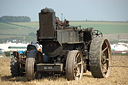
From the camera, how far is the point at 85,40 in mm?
15422

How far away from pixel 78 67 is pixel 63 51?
1.00 metres

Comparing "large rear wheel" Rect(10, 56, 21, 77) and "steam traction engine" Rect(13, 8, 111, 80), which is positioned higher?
"steam traction engine" Rect(13, 8, 111, 80)

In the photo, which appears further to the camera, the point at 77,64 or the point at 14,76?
the point at 14,76

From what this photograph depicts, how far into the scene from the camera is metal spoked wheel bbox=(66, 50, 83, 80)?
41.4 feet

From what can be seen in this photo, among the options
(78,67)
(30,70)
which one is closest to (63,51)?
(78,67)

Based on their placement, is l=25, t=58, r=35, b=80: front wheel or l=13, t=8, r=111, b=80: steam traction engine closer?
l=13, t=8, r=111, b=80: steam traction engine

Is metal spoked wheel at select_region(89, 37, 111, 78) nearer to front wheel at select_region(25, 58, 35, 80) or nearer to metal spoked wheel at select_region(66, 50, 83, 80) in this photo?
metal spoked wheel at select_region(66, 50, 83, 80)

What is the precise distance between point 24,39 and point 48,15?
182m

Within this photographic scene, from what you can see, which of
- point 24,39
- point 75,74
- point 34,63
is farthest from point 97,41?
point 24,39

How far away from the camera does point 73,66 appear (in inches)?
498

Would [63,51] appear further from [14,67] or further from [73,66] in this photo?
[14,67]

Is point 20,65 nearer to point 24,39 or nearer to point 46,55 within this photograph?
point 46,55

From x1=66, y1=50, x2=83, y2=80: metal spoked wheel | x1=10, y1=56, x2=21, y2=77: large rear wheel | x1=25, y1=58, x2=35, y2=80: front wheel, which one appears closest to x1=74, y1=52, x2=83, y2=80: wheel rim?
x1=66, y1=50, x2=83, y2=80: metal spoked wheel

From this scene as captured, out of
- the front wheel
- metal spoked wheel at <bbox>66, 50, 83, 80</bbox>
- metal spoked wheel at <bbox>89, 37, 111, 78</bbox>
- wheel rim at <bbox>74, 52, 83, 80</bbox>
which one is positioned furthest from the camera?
metal spoked wheel at <bbox>89, 37, 111, 78</bbox>
